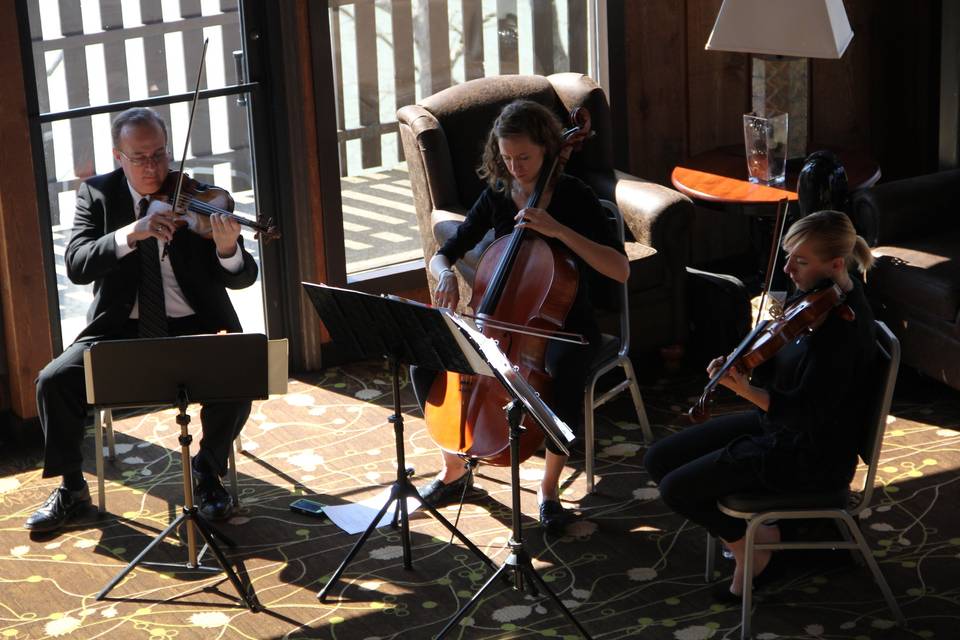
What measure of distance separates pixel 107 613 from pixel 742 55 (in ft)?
11.7

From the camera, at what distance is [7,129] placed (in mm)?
4199

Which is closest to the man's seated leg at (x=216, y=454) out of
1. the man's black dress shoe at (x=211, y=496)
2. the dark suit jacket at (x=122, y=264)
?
the man's black dress shoe at (x=211, y=496)

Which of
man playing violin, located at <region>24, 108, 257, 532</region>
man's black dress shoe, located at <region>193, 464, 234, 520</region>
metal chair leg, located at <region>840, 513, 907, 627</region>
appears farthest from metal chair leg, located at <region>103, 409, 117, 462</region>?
metal chair leg, located at <region>840, 513, 907, 627</region>

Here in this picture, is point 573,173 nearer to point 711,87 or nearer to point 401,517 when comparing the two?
point 711,87

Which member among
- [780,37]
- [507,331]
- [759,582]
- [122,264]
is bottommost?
[759,582]

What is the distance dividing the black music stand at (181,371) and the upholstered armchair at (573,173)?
43.1 inches

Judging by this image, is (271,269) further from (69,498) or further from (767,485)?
→ (767,485)

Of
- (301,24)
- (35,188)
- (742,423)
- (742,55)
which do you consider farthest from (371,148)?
(742,423)

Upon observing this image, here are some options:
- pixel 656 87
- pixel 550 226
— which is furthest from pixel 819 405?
pixel 656 87

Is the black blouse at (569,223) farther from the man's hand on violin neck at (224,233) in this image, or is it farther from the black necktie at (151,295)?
the black necktie at (151,295)

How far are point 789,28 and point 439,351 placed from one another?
2.18 meters

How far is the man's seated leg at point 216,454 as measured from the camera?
152 inches

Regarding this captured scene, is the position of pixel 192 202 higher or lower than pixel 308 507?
higher

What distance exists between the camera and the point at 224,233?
11.9 feet
